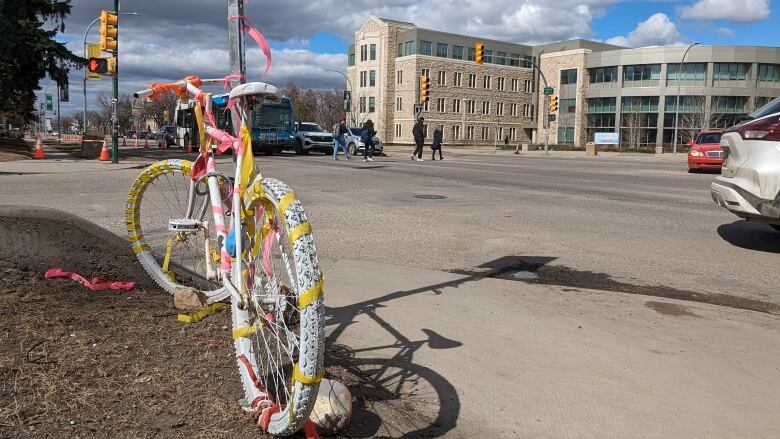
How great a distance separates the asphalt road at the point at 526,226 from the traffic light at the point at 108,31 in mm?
4705

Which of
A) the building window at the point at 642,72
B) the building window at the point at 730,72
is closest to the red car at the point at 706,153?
the building window at the point at 730,72

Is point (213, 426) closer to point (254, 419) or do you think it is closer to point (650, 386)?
point (254, 419)

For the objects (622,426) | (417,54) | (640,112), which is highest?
(417,54)

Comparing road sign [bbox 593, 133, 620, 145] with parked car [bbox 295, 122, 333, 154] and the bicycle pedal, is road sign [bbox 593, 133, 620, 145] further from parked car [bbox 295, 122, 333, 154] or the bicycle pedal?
the bicycle pedal

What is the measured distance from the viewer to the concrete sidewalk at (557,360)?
3.12 metres

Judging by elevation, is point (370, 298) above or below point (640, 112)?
below

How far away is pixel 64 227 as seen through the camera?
4.61 metres

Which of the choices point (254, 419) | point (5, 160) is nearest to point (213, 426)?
point (254, 419)

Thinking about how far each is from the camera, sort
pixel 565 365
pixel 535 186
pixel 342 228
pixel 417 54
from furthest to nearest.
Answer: pixel 417 54, pixel 535 186, pixel 342 228, pixel 565 365

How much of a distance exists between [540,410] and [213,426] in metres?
1.62

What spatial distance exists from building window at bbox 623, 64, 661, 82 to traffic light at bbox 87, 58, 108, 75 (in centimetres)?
7446

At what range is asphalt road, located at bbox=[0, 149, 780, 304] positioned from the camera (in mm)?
6762

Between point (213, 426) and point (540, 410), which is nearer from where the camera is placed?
point (213, 426)

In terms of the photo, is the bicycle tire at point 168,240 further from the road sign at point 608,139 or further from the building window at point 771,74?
the building window at point 771,74
